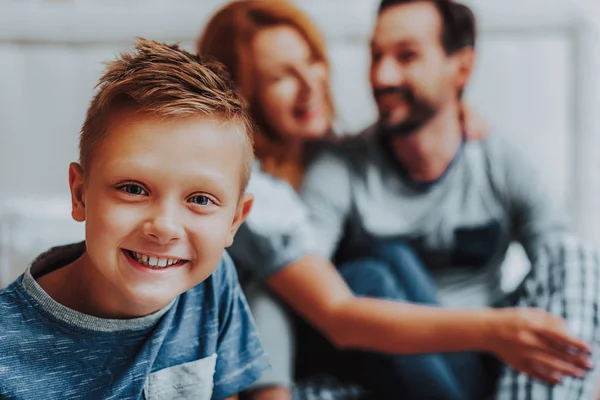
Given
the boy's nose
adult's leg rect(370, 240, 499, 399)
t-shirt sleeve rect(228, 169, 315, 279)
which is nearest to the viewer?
the boy's nose

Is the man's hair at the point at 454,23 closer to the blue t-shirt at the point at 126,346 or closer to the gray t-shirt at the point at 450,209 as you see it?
the gray t-shirt at the point at 450,209

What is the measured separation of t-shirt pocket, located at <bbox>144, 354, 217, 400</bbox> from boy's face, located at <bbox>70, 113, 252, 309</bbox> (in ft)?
0.29

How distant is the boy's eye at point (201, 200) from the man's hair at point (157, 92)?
0.06 m

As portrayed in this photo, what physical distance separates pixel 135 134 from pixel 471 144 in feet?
1.88

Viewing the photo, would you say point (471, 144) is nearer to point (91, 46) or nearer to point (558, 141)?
point (558, 141)

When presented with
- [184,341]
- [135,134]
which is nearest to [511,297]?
[184,341]

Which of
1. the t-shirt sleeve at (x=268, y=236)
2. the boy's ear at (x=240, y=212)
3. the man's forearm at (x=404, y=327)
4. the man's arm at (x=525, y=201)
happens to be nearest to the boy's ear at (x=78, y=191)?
the boy's ear at (x=240, y=212)

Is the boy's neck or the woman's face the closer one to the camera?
the boy's neck

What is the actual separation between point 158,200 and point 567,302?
0.53m

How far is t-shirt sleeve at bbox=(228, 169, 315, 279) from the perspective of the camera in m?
0.75

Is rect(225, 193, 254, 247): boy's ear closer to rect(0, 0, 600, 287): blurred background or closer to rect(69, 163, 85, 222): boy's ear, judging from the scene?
rect(69, 163, 85, 222): boy's ear

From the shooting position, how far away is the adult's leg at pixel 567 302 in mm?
777

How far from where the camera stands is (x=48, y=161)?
0.92 meters

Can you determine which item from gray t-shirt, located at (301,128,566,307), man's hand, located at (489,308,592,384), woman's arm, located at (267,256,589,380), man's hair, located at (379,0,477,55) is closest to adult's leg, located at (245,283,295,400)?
woman's arm, located at (267,256,589,380)
